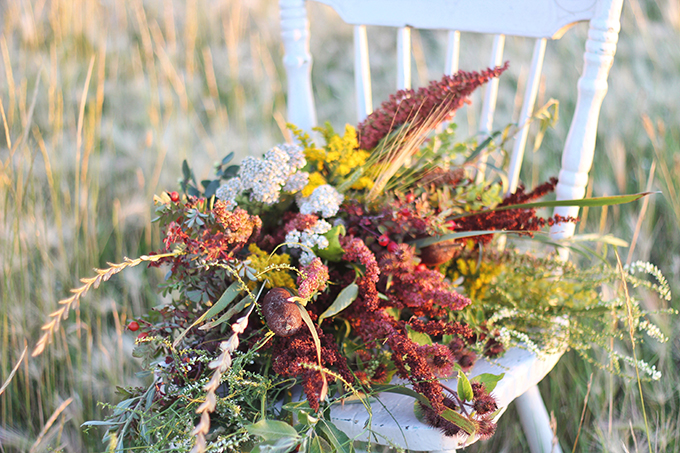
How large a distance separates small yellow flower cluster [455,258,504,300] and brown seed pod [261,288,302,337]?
13.4 inches

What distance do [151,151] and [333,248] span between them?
1.21 meters

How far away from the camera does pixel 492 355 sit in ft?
2.46

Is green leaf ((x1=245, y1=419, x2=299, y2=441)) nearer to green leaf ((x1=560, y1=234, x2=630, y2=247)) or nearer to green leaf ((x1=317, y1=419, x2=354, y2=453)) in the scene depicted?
green leaf ((x1=317, y1=419, x2=354, y2=453))

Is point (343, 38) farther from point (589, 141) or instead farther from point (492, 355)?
point (492, 355)

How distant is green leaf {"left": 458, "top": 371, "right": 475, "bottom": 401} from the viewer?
1.93 ft

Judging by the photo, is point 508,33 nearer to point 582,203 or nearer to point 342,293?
point 582,203

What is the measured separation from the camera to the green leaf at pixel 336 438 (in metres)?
0.56

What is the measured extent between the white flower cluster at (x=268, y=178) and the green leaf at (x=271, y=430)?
0.94ft

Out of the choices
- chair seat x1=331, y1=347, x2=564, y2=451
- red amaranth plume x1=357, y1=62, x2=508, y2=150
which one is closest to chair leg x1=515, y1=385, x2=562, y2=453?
chair seat x1=331, y1=347, x2=564, y2=451

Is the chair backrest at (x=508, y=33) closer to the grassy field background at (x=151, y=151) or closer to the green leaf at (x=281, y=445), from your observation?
the grassy field background at (x=151, y=151)

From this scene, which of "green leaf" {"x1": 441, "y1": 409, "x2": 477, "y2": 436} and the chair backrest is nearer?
"green leaf" {"x1": 441, "y1": 409, "x2": 477, "y2": 436}

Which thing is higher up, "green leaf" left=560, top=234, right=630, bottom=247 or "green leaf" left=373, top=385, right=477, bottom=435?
"green leaf" left=560, top=234, right=630, bottom=247

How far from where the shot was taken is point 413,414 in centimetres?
65

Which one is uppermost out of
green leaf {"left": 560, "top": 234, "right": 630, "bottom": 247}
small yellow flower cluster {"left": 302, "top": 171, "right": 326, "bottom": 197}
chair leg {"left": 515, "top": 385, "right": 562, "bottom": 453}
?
small yellow flower cluster {"left": 302, "top": 171, "right": 326, "bottom": 197}
